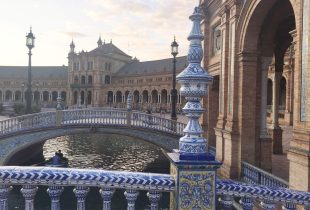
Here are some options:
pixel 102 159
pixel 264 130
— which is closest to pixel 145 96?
pixel 102 159

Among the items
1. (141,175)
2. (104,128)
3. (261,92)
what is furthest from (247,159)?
(104,128)

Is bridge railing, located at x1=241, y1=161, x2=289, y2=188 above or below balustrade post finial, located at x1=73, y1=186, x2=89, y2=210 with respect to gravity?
below

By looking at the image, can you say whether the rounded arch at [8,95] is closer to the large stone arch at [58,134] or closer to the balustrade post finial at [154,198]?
the large stone arch at [58,134]

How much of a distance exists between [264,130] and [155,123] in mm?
8962

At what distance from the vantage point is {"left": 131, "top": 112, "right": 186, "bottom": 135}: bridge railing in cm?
1970

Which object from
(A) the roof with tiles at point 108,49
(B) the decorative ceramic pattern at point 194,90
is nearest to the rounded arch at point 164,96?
(A) the roof with tiles at point 108,49

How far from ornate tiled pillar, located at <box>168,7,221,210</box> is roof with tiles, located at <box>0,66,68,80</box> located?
98208 mm

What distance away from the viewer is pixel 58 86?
97.4 metres

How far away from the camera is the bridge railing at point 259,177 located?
8.98m

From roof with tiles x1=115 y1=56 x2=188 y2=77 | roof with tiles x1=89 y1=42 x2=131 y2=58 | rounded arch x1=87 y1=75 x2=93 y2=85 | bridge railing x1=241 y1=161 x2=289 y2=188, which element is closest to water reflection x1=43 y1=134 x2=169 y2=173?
bridge railing x1=241 y1=161 x2=289 y2=188

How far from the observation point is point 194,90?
3865 mm

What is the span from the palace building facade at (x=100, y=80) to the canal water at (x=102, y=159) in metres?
37.8

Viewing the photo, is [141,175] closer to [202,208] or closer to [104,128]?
[202,208]

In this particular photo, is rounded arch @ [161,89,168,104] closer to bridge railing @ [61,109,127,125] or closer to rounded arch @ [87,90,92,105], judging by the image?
rounded arch @ [87,90,92,105]
